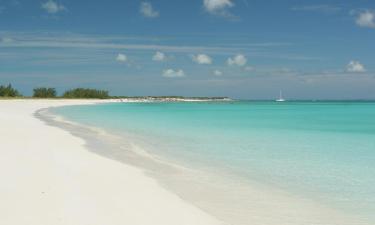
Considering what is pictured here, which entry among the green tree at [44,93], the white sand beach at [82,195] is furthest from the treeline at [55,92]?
the white sand beach at [82,195]

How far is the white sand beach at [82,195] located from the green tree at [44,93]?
94.8m

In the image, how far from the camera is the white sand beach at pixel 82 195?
202 inches

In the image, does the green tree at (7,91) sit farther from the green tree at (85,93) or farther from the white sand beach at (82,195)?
the white sand beach at (82,195)

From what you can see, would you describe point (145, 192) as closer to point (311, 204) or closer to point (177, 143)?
point (311, 204)

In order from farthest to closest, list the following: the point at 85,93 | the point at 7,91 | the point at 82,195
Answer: the point at 85,93
the point at 7,91
the point at 82,195

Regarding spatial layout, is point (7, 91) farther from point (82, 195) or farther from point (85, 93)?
point (82, 195)

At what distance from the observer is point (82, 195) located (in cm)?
620

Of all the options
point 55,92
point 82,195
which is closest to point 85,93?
point 55,92

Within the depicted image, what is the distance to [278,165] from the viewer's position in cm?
1000

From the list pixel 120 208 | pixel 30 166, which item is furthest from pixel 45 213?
pixel 30 166

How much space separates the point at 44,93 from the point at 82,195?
9994 centimetres

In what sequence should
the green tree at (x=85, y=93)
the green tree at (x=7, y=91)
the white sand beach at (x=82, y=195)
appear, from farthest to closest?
the green tree at (x=85, y=93), the green tree at (x=7, y=91), the white sand beach at (x=82, y=195)

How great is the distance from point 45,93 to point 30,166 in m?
97.7

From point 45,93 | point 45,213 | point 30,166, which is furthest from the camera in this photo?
point 45,93
